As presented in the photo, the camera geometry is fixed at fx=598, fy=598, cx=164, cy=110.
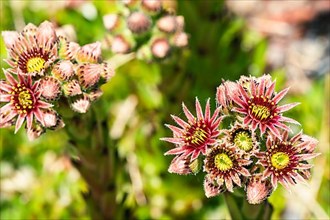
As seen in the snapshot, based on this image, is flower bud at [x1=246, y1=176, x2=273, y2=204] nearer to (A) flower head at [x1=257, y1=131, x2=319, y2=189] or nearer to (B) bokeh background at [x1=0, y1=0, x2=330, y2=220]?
(A) flower head at [x1=257, y1=131, x2=319, y2=189]

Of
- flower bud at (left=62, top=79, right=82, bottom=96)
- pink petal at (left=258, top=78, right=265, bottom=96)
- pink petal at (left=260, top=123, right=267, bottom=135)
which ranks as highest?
pink petal at (left=258, top=78, right=265, bottom=96)

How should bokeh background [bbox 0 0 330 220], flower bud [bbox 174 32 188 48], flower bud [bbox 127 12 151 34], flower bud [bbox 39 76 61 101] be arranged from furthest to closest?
1. bokeh background [bbox 0 0 330 220]
2. flower bud [bbox 174 32 188 48]
3. flower bud [bbox 127 12 151 34]
4. flower bud [bbox 39 76 61 101]

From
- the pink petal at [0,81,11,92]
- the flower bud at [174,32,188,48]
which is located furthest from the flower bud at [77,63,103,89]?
the flower bud at [174,32,188,48]

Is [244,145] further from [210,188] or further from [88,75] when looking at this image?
[88,75]

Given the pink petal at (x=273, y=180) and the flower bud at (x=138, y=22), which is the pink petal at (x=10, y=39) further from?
the pink petal at (x=273, y=180)

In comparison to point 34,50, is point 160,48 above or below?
above

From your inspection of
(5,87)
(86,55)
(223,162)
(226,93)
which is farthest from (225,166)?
(5,87)

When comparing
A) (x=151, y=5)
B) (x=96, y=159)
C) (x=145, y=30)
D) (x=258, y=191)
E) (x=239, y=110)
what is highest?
(x=151, y=5)

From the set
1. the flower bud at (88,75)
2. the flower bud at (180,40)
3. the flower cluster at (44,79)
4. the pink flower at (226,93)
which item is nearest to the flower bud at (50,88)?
the flower cluster at (44,79)
